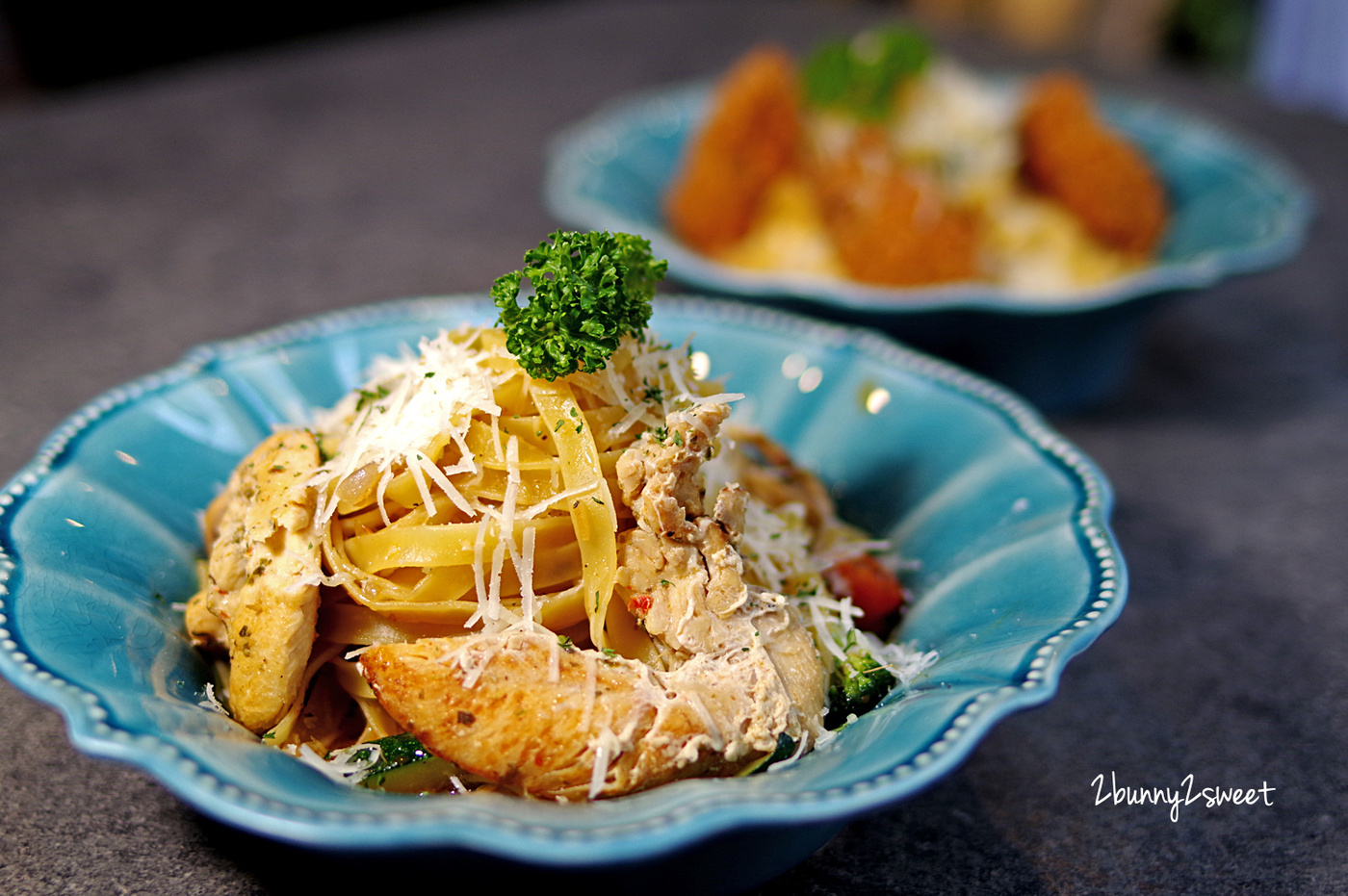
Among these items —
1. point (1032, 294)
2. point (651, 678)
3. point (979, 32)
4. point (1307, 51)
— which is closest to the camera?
point (651, 678)

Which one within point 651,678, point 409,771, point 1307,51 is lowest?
point 1307,51

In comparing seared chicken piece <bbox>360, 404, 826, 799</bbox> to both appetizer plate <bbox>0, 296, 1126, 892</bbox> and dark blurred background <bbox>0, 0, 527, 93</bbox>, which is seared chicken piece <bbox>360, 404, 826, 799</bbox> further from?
dark blurred background <bbox>0, 0, 527, 93</bbox>

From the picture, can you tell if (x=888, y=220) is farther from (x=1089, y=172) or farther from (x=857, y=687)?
(x=857, y=687)

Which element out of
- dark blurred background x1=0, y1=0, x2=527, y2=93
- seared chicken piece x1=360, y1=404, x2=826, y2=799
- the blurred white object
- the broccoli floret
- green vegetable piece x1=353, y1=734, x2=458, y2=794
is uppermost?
dark blurred background x1=0, y1=0, x2=527, y2=93

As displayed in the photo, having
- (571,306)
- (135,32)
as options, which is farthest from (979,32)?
(571,306)

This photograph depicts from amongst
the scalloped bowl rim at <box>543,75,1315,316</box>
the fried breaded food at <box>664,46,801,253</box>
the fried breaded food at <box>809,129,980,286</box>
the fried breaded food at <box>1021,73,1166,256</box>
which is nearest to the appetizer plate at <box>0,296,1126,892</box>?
the scalloped bowl rim at <box>543,75,1315,316</box>

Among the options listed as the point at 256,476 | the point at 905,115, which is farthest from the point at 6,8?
the point at 256,476

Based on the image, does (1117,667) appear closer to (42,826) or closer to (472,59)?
(42,826)
